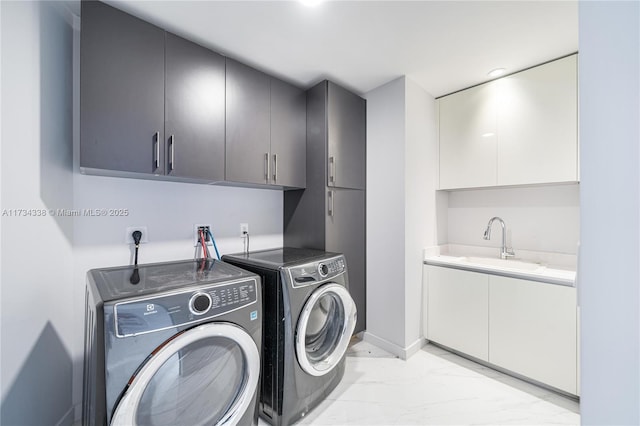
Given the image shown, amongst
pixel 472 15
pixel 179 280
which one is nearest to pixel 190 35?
pixel 179 280

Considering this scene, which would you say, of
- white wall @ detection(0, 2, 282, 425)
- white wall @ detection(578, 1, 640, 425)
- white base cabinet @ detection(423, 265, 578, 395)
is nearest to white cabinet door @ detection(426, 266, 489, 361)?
white base cabinet @ detection(423, 265, 578, 395)

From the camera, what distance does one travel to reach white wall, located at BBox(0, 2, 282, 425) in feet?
3.51

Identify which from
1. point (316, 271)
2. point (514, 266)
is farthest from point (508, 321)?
point (316, 271)

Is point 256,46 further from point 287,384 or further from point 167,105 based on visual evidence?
point 287,384

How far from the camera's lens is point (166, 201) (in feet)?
→ 5.82

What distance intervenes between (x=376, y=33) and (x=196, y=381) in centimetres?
208

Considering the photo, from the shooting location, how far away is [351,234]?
226cm

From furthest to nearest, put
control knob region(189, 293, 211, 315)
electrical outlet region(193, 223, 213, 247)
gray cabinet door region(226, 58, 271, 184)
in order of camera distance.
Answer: electrical outlet region(193, 223, 213, 247) → gray cabinet door region(226, 58, 271, 184) → control knob region(189, 293, 211, 315)

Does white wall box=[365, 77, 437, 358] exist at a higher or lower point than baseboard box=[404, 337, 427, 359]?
higher

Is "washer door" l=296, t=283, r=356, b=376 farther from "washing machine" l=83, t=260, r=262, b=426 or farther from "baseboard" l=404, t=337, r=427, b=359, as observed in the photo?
"baseboard" l=404, t=337, r=427, b=359

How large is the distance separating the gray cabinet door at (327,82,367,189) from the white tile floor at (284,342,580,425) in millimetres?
1478

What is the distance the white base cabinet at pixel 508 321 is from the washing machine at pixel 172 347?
162 centimetres

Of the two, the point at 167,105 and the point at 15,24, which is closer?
the point at 15,24

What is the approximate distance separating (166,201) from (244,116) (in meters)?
0.80
